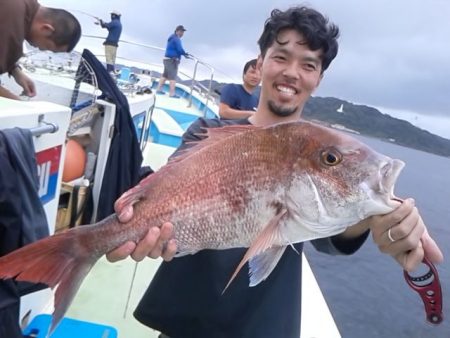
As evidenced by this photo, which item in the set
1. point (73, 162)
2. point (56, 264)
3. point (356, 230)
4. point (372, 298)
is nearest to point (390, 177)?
point (356, 230)

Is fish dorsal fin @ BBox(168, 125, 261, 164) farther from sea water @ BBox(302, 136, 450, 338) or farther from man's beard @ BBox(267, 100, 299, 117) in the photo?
sea water @ BBox(302, 136, 450, 338)

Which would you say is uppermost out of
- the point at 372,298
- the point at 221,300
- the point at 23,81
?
the point at 23,81

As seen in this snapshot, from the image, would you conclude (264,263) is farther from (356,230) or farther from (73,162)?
(73,162)

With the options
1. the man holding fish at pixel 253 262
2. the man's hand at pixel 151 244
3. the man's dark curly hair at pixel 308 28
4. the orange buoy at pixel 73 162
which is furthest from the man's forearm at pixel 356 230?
the orange buoy at pixel 73 162

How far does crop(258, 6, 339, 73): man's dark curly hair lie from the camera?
2.03m

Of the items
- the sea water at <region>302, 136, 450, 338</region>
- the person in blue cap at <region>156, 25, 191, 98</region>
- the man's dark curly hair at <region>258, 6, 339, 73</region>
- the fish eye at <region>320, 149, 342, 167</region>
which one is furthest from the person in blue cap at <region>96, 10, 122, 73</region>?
the fish eye at <region>320, 149, 342, 167</region>

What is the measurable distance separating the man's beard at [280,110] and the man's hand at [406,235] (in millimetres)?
775

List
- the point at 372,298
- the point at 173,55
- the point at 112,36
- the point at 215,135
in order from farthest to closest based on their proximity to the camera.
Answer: the point at 173,55
the point at 112,36
the point at 372,298
the point at 215,135

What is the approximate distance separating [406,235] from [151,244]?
32.5 inches

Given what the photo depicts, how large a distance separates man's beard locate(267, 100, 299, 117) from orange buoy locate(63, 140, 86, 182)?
2545 millimetres

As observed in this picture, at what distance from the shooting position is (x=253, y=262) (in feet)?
4.82

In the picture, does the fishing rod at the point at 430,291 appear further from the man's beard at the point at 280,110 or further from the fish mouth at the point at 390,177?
the man's beard at the point at 280,110

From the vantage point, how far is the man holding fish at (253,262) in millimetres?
1767

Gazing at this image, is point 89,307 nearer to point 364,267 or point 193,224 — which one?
point 193,224
